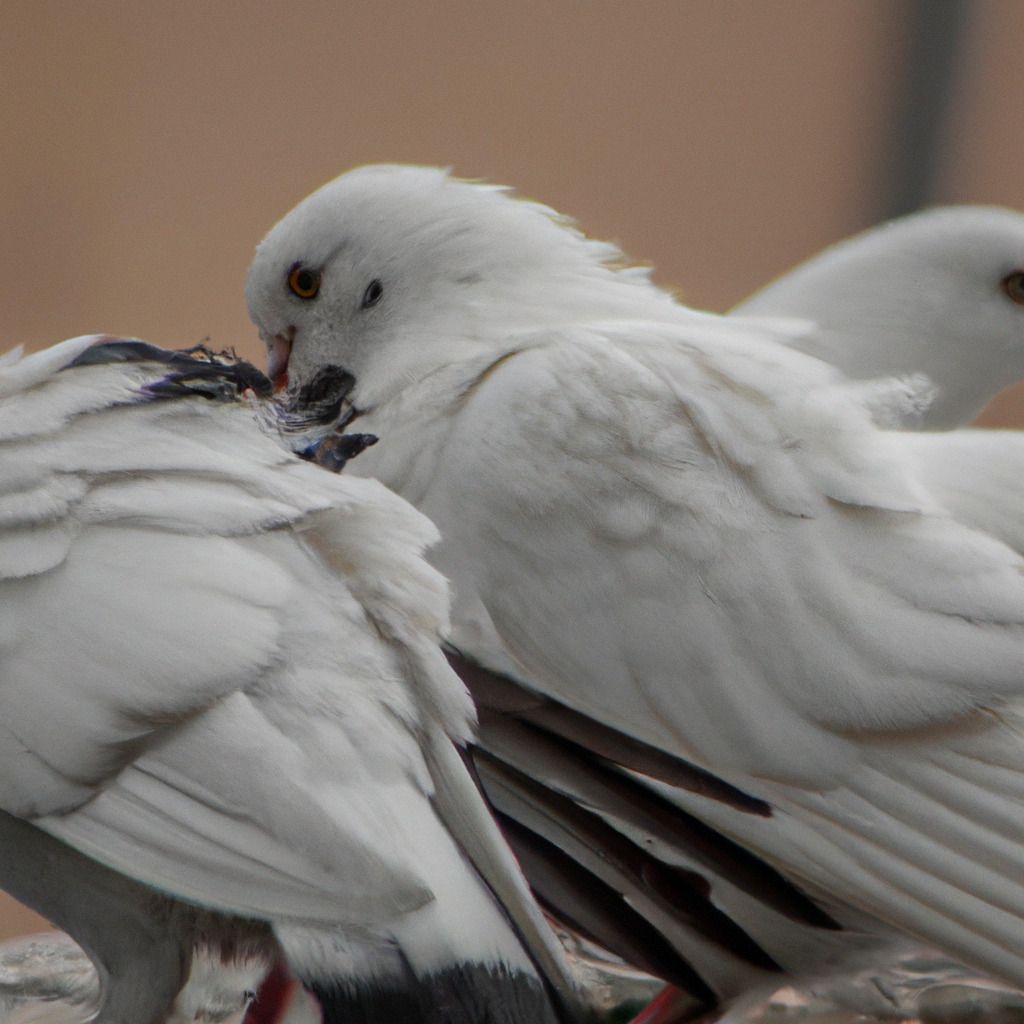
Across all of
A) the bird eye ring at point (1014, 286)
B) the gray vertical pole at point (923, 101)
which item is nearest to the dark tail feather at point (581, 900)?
the bird eye ring at point (1014, 286)

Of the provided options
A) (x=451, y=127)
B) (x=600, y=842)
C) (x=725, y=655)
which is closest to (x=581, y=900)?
(x=600, y=842)

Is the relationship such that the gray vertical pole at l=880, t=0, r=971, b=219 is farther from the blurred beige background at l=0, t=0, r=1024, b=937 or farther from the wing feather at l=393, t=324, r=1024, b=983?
the wing feather at l=393, t=324, r=1024, b=983

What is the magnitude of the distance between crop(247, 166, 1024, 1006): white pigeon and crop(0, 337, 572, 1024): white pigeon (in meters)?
0.11

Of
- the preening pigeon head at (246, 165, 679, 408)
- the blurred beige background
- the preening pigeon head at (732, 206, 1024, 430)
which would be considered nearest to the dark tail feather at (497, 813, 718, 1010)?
the preening pigeon head at (246, 165, 679, 408)

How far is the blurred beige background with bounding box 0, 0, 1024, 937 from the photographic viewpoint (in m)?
1.75

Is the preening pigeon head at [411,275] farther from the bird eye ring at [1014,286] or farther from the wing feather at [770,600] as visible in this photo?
the bird eye ring at [1014,286]

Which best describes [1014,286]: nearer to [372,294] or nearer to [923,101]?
[372,294]

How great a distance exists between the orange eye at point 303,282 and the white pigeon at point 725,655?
21 cm

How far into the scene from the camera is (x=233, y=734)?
17.3 inches

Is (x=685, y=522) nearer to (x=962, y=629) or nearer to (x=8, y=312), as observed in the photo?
(x=962, y=629)

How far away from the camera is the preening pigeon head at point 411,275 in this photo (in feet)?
2.54

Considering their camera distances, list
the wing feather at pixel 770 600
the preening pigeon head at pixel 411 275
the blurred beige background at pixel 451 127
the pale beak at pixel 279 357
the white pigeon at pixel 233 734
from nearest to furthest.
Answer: the white pigeon at pixel 233 734 < the wing feather at pixel 770 600 < the preening pigeon head at pixel 411 275 < the pale beak at pixel 279 357 < the blurred beige background at pixel 451 127

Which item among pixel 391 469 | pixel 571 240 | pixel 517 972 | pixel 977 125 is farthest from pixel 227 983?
pixel 977 125

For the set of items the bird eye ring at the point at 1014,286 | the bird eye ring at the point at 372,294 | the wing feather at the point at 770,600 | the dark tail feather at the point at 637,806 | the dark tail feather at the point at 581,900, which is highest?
the bird eye ring at the point at 1014,286
